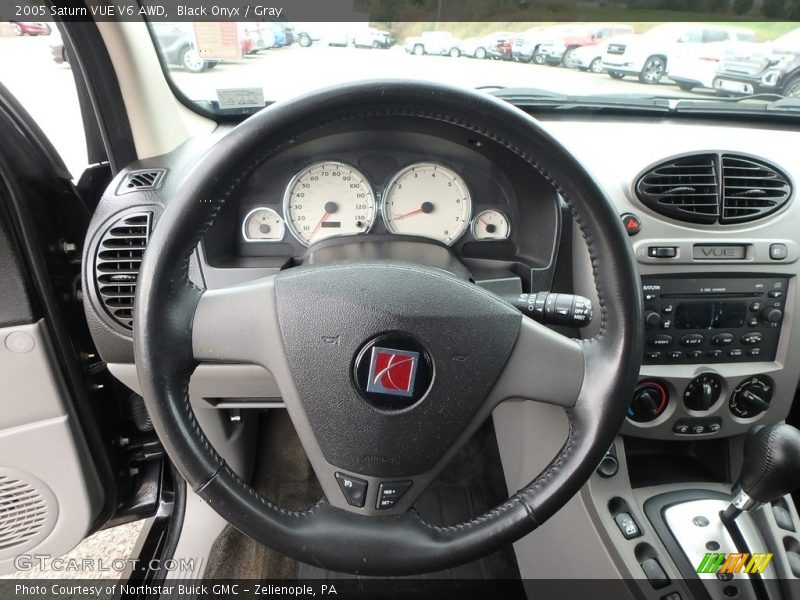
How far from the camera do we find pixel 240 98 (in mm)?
1479

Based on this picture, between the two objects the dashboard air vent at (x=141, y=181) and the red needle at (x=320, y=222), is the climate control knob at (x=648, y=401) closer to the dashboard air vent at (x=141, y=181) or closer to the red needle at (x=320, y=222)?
the red needle at (x=320, y=222)

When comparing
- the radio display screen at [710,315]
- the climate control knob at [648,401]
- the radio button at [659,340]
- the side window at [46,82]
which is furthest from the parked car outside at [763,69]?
the side window at [46,82]

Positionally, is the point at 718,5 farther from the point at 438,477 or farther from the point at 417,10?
the point at 438,477

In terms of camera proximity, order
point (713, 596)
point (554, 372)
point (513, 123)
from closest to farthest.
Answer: point (513, 123) → point (554, 372) → point (713, 596)

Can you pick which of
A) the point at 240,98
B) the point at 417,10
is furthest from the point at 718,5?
the point at 240,98

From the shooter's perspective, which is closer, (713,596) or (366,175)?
(713,596)

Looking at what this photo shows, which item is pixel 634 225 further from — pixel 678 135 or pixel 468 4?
pixel 468 4

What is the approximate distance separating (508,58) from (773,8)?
69 centimetres

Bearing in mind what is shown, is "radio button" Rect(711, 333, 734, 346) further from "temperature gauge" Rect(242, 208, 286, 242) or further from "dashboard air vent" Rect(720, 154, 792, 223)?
"temperature gauge" Rect(242, 208, 286, 242)

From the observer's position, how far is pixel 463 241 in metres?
1.36

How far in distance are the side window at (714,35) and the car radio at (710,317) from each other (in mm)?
649

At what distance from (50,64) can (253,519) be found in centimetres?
126

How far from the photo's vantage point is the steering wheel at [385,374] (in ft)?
2.67

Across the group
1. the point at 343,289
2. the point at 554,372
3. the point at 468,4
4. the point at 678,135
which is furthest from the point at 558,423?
the point at 468,4
